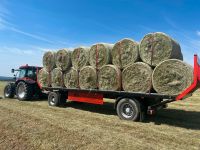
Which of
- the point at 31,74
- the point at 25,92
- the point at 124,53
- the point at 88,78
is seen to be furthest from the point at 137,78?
the point at 31,74

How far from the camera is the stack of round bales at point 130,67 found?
8.95 metres

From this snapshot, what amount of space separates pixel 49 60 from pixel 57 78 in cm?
116

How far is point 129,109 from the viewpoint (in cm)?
1034

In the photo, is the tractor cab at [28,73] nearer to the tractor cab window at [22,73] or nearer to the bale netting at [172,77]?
the tractor cab window at [22,73]

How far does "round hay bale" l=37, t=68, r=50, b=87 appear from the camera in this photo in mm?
14303

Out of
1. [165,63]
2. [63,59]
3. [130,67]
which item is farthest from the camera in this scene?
[63,59]

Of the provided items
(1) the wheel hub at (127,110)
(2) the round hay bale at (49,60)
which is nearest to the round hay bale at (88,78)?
(1) the wheel hub at (127,110)

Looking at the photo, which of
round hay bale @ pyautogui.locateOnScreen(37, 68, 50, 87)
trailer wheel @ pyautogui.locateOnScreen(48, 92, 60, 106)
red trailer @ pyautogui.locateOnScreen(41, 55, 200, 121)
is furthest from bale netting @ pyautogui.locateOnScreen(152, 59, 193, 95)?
round hay bale @ pyautogui.locateOnScreen(37, 68, 50, 87)

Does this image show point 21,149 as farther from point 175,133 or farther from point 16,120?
point 175,133

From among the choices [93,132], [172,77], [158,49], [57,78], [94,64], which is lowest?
[93,132]

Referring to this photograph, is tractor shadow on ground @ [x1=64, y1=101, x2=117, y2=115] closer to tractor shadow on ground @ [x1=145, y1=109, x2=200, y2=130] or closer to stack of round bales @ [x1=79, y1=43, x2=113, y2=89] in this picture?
stack of round bales @ [x1=79, y1=43, x2=113, y2=89]

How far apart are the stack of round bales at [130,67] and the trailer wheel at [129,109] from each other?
1.52 ft

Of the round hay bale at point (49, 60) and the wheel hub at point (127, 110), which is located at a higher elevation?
the round hay bale at point (49, 60)

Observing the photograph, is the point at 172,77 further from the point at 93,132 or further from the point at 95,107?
the point at 95,107
